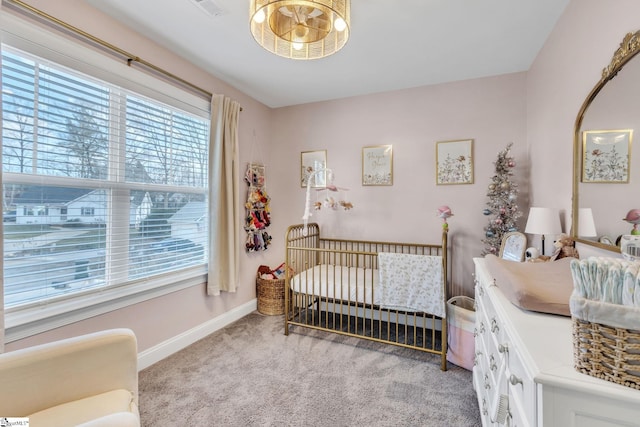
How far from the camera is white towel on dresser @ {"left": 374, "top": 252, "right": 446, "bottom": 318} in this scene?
6.84 feet

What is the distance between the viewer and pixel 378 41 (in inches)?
80.7

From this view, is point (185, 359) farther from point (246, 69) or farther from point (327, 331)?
point (246, 69)

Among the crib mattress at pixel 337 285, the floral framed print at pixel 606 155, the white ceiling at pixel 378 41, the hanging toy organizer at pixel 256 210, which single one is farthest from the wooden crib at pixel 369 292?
the white ceiling at pixel 378 41

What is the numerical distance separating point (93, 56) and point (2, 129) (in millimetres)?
684

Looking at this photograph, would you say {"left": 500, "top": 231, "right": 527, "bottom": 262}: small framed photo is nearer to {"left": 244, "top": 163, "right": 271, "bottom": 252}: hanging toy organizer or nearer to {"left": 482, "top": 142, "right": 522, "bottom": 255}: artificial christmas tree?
{"left": 482, "top": 142, "right": 522, "bottom": 255}: artificial christmas tree

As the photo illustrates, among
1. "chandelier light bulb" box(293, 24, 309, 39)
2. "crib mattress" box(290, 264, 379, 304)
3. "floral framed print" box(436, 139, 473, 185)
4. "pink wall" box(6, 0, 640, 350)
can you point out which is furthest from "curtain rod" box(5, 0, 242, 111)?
"floral framed print" box(436, 139, 473, 185)

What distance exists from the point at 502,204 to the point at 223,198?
2442 millimetres

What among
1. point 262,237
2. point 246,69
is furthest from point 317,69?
point 262,237

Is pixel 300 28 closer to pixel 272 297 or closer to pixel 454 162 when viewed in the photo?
pixel 454 162

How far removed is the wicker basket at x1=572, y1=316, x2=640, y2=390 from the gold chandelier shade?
1389 mm

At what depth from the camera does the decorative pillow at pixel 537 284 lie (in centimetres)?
89

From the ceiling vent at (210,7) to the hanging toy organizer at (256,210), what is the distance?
1.51 meters

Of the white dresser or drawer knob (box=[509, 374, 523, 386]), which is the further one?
drawer knob (box=[509, 374, 523, 386])

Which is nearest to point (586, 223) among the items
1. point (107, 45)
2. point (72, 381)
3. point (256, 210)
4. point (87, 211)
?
point (72, 381)
